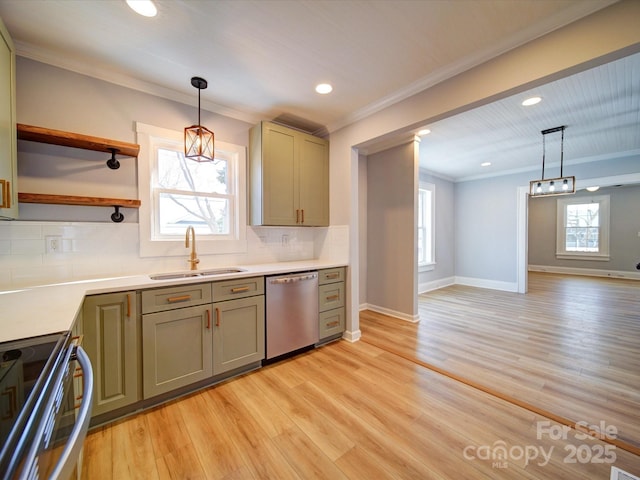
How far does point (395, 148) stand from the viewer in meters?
3.86

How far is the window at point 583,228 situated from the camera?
705cm

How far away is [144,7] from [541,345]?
A: 4.56 m

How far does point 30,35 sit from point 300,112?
210 cm

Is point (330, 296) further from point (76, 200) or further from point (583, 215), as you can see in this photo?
point (583, 215)

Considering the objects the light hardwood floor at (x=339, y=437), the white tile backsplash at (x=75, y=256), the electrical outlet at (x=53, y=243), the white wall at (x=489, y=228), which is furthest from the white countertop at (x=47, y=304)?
the white wall at (x=489, y=228)

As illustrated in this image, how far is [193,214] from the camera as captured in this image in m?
2.63

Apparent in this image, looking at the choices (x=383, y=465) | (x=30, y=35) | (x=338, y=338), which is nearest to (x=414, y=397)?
(x=383, y=465)

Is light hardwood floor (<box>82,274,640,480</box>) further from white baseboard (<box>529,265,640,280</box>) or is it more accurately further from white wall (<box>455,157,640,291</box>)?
white baseboard (<box>529,265,640,280</box>)

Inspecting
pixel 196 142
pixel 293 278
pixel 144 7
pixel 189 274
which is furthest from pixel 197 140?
pixel 293 278

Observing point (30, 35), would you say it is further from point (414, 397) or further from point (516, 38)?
point (414, 397)

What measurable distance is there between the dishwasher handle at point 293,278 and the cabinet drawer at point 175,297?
1.96 ft

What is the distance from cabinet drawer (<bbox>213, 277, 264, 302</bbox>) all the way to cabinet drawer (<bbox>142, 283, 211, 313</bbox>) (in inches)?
2.7

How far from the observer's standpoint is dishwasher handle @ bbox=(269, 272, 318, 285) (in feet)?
7.92

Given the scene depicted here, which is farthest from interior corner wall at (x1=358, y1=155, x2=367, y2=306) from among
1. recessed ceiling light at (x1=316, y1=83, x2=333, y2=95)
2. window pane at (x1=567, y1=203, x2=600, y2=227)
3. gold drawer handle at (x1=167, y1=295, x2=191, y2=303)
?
window pane at (x1=567, y1=203, x2=600, y2=227)
